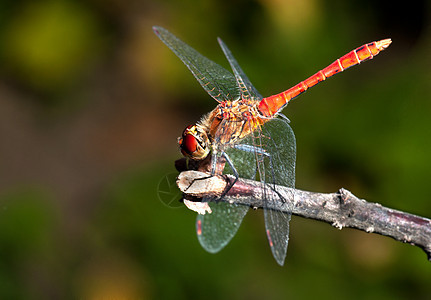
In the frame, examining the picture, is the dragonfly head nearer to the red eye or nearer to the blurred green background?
the red eye

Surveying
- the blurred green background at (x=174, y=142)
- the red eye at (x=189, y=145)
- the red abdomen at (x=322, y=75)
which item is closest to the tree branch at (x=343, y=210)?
the red eye at (x=189, y=145)

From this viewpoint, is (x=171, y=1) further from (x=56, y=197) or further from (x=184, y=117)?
(x=56, y=197)

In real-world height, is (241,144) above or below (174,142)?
below

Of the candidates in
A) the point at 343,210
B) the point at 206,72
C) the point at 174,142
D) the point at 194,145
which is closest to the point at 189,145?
the point at 194,145

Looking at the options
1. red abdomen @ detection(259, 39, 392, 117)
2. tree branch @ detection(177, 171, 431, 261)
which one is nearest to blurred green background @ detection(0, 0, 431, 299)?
red abdomen @ detection(259, 39, 392, 117)

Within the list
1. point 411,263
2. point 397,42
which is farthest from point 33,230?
point 397,42

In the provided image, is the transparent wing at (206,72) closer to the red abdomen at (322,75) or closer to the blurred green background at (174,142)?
the red abdomen at (322,75)

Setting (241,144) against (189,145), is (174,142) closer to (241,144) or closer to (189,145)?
(241,144)

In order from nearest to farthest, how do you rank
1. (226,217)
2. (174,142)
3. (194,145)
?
(194,145), (226,217), (174,142)
